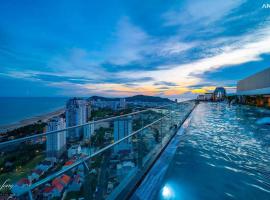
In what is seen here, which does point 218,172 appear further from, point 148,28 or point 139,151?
point 148,28

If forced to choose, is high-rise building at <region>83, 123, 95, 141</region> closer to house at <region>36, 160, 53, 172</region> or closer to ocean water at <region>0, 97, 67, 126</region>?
house at <region>36, 160, 53, 172</region>

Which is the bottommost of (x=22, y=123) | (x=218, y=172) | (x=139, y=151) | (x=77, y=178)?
(x=22, y=123)

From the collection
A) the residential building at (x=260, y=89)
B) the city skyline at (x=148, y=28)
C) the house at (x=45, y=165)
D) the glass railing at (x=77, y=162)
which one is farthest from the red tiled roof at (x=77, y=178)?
the residential building at (x=260, y=89)

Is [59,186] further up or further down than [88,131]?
further down

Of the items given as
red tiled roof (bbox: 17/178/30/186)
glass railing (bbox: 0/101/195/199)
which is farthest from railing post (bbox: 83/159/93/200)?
red tiled roof (bbox: 17/178/30/186)

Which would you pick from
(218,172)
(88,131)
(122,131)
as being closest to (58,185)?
(88,131)

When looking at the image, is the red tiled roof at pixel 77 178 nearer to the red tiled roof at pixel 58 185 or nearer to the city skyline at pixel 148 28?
the red tiled roof at pixel 58 185

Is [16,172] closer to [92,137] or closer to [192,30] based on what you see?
[92,137]
